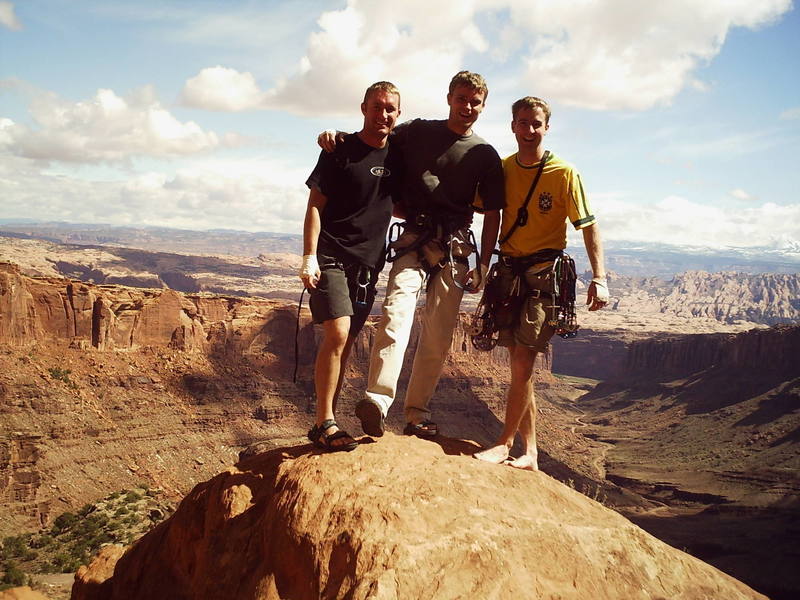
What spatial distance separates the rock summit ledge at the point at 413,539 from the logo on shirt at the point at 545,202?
271 centimetres

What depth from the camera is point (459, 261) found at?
7039 millimetres

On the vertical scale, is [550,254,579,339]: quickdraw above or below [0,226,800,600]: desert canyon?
above

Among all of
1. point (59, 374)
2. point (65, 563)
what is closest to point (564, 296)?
point (65, 563)

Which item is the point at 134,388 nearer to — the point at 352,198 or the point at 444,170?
the point at 352,198

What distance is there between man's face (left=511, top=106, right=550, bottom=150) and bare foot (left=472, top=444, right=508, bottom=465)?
3230 mm

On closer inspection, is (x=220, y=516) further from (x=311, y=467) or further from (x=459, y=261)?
(x=459, y=261)

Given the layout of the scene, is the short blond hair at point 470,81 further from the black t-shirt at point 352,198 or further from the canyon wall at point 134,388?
the canyon wall at point 134,388

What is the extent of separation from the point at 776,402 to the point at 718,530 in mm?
35254

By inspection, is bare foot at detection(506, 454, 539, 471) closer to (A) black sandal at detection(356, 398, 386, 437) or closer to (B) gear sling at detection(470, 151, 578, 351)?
(B) gear sling at detection(470, 151, 578, 351)

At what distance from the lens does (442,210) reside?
7.01m

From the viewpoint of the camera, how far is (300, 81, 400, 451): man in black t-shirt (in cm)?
657

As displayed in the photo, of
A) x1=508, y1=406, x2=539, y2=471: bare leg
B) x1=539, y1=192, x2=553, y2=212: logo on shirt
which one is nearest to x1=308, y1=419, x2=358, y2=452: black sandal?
x1=508, y1=406, x2=539, y2=471: bare leg

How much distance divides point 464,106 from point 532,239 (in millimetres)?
1572

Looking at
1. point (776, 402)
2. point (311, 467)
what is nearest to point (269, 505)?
point (311, 467)
